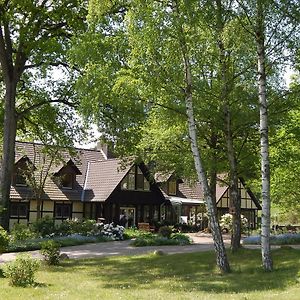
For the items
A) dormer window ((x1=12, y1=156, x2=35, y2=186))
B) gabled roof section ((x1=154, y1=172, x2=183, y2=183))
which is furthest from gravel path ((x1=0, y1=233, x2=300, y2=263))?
dormer window ((x1=12, y1=156, x2=35, y2=186))

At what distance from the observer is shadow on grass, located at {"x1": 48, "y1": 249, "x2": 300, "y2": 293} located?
35.5 ft

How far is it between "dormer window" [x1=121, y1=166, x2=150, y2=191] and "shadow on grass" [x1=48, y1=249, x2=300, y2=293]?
18609 millimetres

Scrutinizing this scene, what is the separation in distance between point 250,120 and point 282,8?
364 centimetres

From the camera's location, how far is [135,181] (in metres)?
37.0

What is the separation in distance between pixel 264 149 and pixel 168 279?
4270 mm

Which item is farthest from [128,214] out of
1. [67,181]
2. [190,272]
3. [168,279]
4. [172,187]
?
[168,279]

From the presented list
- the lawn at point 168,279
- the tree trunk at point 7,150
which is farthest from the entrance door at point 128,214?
the lawn at point 168,279

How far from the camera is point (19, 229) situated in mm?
25531

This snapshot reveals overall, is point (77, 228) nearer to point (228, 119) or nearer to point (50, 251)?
point (50, 251)

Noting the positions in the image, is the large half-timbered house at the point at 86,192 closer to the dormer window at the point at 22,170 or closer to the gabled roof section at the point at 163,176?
the dormer window at the point at 22,170

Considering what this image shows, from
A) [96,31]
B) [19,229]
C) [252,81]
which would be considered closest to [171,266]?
[252,81]

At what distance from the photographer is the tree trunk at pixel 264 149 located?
40.8 feet

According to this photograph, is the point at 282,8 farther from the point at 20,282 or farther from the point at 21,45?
the point at 21,45

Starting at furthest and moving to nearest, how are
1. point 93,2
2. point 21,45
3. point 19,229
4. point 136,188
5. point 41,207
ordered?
point 136,188, point 41,207, point 19,229, point 21,45, point 93,2
